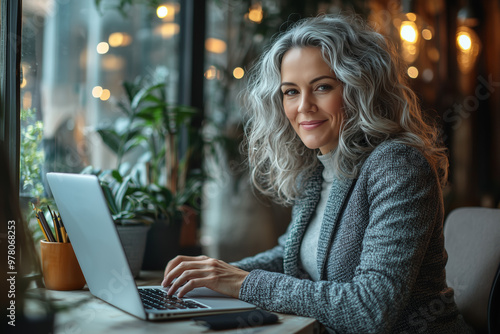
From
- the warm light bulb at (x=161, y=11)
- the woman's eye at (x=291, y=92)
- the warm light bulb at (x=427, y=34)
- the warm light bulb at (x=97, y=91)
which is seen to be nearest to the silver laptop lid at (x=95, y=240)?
the woman's eye at (x=291, y=92)

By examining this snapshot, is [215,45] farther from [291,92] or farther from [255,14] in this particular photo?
[291,92]

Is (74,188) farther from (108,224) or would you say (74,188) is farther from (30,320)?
(30,320)

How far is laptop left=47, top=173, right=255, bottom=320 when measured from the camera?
89cm

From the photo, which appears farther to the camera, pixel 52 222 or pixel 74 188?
pixel 52 222

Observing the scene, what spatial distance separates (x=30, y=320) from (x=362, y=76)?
0.90 metres

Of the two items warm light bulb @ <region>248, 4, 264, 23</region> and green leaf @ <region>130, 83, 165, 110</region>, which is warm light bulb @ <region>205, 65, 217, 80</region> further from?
green leaf @ <region>130, 83, 165, 110</region>

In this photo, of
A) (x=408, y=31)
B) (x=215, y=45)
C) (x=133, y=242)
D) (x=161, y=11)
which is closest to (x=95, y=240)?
(x=133, y=242)

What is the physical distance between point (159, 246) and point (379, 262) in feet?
2.58

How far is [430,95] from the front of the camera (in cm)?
442

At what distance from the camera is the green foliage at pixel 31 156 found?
126cm

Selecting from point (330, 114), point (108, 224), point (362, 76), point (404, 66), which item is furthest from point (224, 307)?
point (404, 66)

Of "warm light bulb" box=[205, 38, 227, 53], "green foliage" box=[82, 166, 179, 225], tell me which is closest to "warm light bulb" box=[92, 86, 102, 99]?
"green foliage" box=[82, 166, 179, 225]

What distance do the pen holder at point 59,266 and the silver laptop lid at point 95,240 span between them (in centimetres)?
5

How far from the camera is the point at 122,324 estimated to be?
35.0 inches
